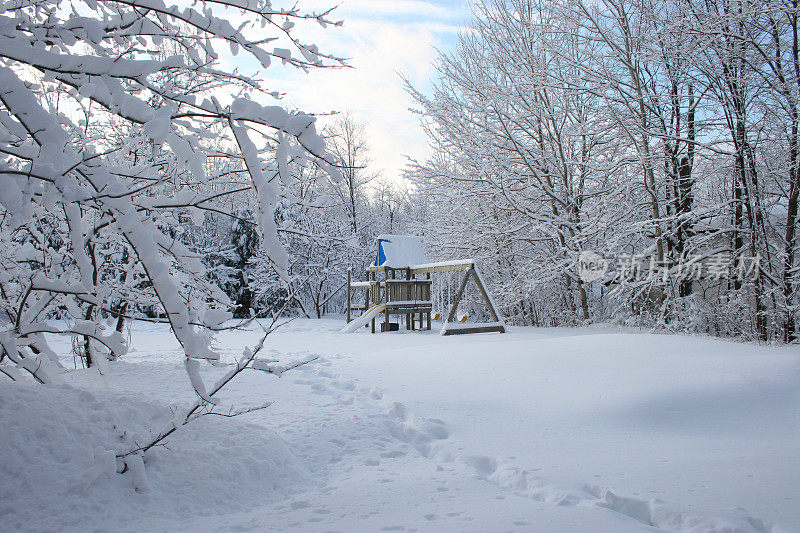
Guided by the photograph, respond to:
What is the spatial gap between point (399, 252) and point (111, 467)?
9.26m

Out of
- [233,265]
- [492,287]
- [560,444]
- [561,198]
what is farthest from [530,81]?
[233,265]

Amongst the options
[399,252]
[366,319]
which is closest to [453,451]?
[366,319]

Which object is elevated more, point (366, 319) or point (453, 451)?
point (366, 319)

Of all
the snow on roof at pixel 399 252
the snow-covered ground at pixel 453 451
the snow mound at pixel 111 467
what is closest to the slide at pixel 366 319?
the snow on roof at pixel 399 252

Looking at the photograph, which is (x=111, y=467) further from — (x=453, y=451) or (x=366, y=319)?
(x=366, y=319)

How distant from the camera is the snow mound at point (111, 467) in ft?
6.20

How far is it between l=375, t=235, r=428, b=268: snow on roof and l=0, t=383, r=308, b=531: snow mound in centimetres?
817

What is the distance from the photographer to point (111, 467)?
2.06 m

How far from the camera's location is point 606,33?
8.88m

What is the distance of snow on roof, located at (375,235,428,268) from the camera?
1100 cm

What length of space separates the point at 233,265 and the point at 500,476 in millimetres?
18571

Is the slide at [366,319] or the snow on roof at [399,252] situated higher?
the snow on roof at [399,252]

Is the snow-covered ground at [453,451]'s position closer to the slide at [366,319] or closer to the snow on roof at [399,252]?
the slide at [366,319]

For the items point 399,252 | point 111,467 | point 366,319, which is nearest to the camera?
point 111,467
